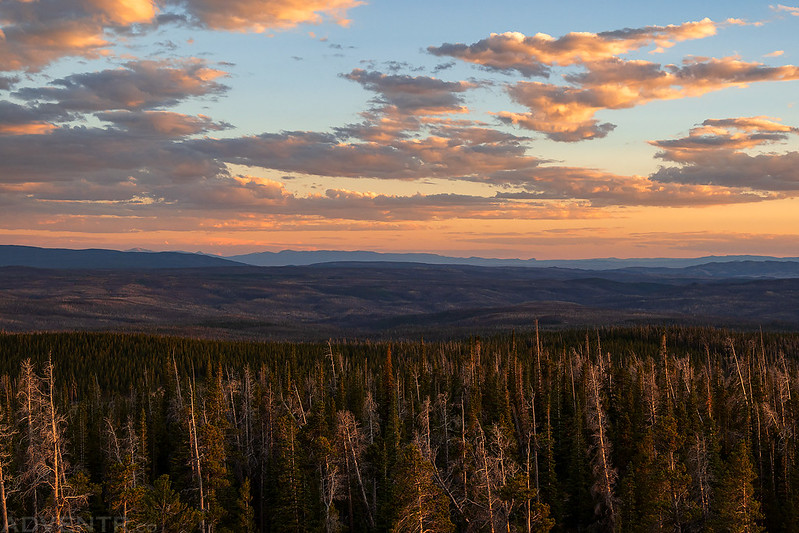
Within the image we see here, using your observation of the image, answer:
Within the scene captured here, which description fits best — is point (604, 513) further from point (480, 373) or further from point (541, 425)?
point (480, 373)

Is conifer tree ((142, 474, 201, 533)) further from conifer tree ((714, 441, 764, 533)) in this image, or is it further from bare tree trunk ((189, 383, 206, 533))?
conifer tree ((714, 441, 764, 533))

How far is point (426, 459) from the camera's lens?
53250 millimetres

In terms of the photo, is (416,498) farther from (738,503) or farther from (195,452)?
(738,503)

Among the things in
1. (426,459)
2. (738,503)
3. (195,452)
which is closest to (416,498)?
(426,459)

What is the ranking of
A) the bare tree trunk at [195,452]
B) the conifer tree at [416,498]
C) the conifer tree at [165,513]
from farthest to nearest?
the bare tree trunk at [195,452]
the conifer tree at [165,513]
the conifer tree at [416,498]

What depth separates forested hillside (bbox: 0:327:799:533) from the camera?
51000 millimetres

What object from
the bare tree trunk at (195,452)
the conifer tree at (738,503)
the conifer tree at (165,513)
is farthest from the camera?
the bare tree trunk at (195,452)

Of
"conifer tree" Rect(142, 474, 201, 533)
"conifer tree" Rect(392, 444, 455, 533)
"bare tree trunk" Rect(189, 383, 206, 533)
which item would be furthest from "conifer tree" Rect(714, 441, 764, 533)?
"bare tree trunk" Rect(189, 383, 206, 533)

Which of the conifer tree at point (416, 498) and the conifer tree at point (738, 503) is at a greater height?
the conifer tree at point (416, 498)

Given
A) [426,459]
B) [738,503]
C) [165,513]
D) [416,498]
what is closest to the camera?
[416,498]

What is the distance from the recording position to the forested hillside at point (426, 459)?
167ft

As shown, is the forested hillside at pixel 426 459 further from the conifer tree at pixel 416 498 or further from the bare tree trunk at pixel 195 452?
the bare tree trunk at pixel 195 452

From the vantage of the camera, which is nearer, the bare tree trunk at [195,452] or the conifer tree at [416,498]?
the conifer tree at [416,498]

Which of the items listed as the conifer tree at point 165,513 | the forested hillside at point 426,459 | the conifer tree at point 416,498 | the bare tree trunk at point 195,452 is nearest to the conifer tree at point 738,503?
the forested hillside at point 426,459
